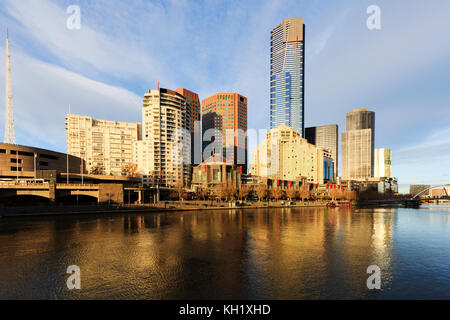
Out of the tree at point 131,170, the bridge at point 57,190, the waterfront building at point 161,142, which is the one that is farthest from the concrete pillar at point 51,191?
the waterfront building at point 161,142

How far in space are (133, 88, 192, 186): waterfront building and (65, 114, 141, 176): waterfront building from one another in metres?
26.1

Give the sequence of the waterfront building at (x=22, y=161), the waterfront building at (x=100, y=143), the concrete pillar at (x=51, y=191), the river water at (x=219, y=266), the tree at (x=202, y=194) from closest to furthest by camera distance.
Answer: the river water at (x=219, y=266) → the concrete pillar at (x=51, y=191) → the waterfront building at (x=22, y=161) → the tree at (x=202, y=194) → the waterfront building at (x=100, y=143)

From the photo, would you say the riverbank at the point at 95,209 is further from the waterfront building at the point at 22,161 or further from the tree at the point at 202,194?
the waterfront building at the point at 22,161

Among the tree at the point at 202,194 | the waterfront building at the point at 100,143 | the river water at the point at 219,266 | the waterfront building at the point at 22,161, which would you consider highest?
the waterfront building at the point at 100,143

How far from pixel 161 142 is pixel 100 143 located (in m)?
60.1

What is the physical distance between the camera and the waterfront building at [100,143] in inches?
6585

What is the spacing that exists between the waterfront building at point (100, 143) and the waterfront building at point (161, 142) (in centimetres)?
2607

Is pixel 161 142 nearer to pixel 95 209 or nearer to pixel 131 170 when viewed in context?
pixel 131 170

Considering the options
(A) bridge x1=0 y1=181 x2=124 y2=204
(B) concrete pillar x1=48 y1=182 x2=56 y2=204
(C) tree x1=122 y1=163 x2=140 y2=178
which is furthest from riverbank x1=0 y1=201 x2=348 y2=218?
(C) tree x1=122 y1=163 x2=140 y2=178

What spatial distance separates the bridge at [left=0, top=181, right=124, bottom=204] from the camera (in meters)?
61.9

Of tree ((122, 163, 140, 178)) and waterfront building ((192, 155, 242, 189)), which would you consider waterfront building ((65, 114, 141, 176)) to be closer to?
tree ((122, 163, 140, 178))

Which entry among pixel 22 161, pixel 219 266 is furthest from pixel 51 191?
pixel 219 266

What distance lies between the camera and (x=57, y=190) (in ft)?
220
